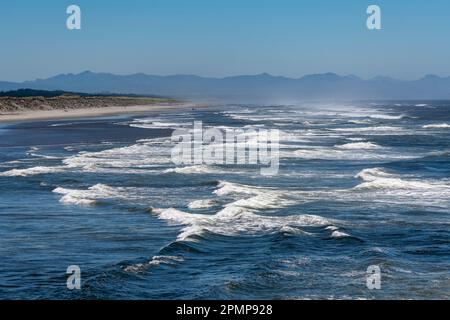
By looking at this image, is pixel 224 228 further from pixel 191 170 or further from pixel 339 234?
pixel 191 170

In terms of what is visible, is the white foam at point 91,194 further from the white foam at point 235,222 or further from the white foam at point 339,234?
the white foam at point 339,234

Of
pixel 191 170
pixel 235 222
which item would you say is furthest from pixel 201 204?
pixel 191 170

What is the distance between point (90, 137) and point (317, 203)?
38.6 meters

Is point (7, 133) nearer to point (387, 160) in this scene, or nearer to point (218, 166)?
point (218, 166)

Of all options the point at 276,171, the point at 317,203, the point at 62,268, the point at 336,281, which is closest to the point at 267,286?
the point at 336,281

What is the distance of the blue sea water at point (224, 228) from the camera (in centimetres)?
1570
